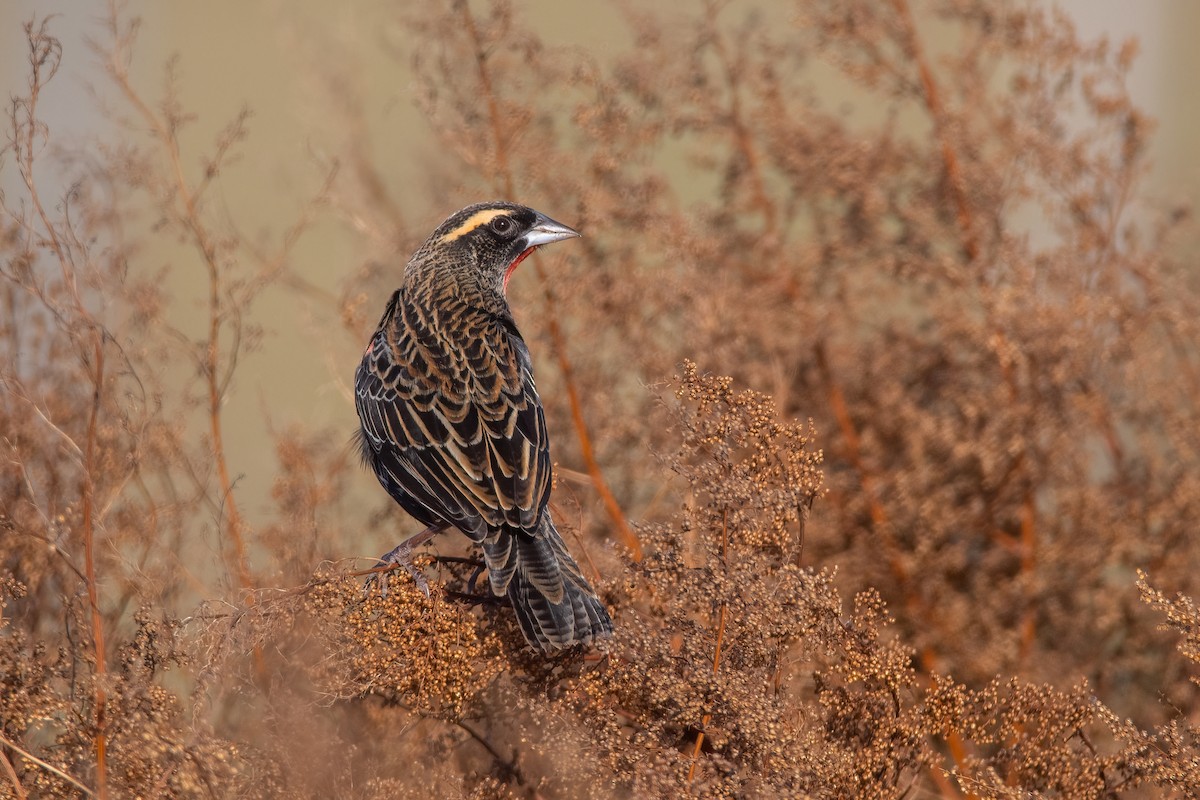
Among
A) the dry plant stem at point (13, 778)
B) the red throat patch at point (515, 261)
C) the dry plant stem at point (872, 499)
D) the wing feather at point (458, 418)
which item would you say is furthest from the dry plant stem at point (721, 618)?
the dry plant stem at point (872, 499)

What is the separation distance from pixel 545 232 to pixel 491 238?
22 centimetres

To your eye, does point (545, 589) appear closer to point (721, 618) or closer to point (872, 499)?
point (721, 618)

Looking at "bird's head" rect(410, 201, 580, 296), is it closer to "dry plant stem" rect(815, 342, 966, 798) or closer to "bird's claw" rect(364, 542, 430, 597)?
"bird's claw" rect(364, 542, 430, 597)

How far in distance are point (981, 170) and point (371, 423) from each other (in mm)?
3105

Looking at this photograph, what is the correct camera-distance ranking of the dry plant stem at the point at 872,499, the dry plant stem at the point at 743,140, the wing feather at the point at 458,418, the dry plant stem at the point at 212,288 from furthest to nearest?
the dry plant stem at the point at 743,140, the dry plant stem at the point at 872,499, the dry plant stem at the point at 212,288, the wing feather at the point at 458,418

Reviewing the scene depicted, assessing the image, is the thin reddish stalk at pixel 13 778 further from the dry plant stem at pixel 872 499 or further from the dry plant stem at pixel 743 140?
the dry plant stem at pixel 743 140

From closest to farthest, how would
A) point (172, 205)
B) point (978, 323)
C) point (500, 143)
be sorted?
1. point (172, 205)
2. point (500, 143)
3. point (978, 323)

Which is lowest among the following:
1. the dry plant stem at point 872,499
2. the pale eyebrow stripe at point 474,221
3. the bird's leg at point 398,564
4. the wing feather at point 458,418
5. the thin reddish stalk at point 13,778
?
the dry plant stem at point 872,499

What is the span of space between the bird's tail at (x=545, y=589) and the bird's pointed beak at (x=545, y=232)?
135 cm

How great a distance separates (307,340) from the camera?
616 cm

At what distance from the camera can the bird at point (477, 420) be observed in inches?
123

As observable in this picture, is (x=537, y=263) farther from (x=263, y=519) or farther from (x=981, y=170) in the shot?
(x=981, y=170)

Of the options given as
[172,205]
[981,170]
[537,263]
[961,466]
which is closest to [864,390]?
A: [961,466]

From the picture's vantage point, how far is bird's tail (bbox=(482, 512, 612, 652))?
9.64ft
